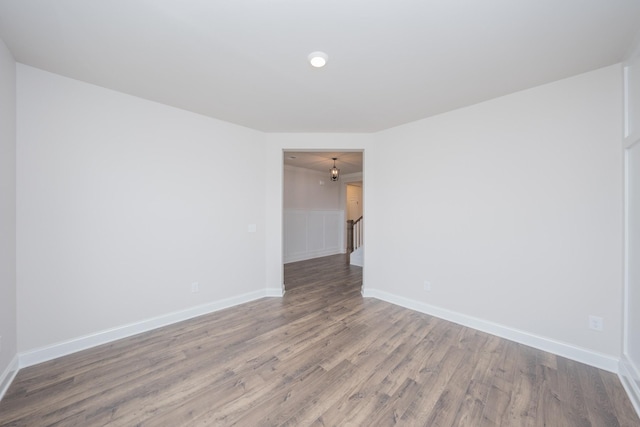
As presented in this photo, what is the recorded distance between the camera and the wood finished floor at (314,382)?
1.50 m

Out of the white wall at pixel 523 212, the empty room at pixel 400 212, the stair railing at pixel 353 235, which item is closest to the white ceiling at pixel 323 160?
the stair railing at pixel 353 235

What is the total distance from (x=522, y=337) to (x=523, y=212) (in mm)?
1212

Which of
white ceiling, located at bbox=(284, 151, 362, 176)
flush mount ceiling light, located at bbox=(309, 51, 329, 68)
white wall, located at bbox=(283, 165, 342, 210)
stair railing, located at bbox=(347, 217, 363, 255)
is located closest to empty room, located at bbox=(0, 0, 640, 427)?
flush mount ceiling light, located at bbox=(309, 51, 329, 68)

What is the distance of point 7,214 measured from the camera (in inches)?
70.1

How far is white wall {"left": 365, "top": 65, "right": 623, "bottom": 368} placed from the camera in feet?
6.51

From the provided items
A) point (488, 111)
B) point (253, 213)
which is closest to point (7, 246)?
point (253, 213)

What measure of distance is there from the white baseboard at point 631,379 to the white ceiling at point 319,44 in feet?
7.53

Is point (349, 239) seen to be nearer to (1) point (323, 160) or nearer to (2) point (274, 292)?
(1) point (323, 160)

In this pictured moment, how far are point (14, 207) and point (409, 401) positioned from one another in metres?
3.28

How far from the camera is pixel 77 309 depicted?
2.20 meters

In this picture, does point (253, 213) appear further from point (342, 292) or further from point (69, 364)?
point (69, 364)

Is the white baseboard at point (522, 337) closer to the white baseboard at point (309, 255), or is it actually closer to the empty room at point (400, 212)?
the empty room at point (400, 212)

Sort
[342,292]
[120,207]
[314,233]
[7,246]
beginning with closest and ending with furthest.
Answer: [7,246], [120,207], [342,292], [314,233]

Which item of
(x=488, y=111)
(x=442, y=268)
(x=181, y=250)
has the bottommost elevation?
(x=442, y=268)
